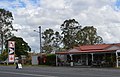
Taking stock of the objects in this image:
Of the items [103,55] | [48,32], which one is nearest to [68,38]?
[48,32]

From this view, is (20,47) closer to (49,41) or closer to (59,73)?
(49,41)

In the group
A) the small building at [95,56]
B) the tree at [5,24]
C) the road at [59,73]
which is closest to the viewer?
the road at [59,73]

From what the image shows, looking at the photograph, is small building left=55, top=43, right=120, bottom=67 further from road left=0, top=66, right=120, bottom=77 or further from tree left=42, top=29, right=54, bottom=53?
tree left=42, top=29, right=54, bottom=53

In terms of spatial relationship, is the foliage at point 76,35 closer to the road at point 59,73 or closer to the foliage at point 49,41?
the foliage at point 49,41

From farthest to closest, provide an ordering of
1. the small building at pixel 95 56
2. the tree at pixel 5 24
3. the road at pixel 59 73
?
1. the tree at pixel 5 24
2. the small building at pixel 95 56
3. the road at pixel 59 73

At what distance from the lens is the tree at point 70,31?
98562 millimetres

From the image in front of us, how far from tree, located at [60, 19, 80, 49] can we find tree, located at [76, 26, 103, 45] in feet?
5.24

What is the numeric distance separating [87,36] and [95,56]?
36.8 m

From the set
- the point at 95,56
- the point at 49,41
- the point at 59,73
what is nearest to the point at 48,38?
the point at 49,41

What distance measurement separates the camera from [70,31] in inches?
3895

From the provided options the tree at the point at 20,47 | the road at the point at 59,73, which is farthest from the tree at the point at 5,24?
the road at the point at 59,73

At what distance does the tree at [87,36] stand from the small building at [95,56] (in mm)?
27555

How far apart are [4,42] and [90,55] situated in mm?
34566

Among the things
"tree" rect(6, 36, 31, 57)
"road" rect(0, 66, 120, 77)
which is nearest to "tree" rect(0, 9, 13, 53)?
"tree" rect(6, 36, 31, 57)
